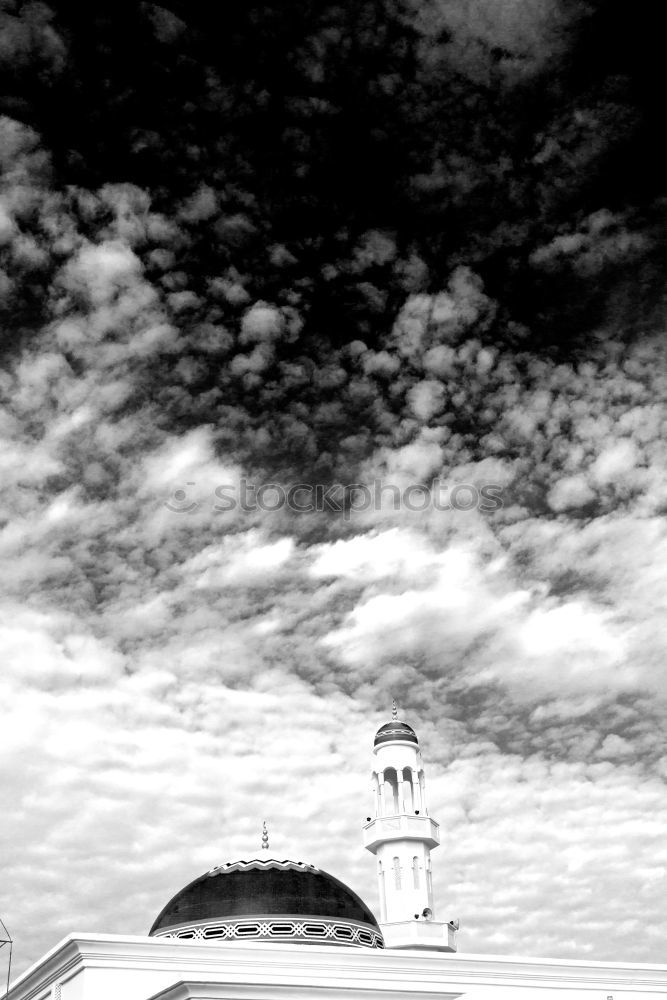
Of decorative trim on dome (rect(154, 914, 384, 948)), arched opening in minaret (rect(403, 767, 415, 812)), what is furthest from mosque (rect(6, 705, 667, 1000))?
arched opening in minaret (rect(403, 767, 415, 812))

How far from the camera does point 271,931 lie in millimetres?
22375

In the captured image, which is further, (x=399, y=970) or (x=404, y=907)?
(x=404, y=907)

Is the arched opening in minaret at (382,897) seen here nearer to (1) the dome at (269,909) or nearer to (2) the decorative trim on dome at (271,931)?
(1) the dome at (269,909)

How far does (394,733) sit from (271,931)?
9.65 meters

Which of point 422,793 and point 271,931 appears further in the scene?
point 422,793

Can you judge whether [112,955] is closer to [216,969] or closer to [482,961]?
[216,969]

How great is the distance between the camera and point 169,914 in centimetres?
2400

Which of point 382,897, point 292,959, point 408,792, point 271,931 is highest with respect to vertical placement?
point 408,792

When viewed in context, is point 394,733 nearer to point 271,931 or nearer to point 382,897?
point 382,897

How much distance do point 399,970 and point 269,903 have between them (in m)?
3.50

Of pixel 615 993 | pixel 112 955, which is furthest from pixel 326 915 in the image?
pixel 615 993

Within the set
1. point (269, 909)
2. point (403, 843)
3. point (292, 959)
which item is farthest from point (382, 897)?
point (292, 959)

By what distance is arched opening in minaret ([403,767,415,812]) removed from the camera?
98.2 feet

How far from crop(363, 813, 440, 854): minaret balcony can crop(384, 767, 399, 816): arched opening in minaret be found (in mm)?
540
